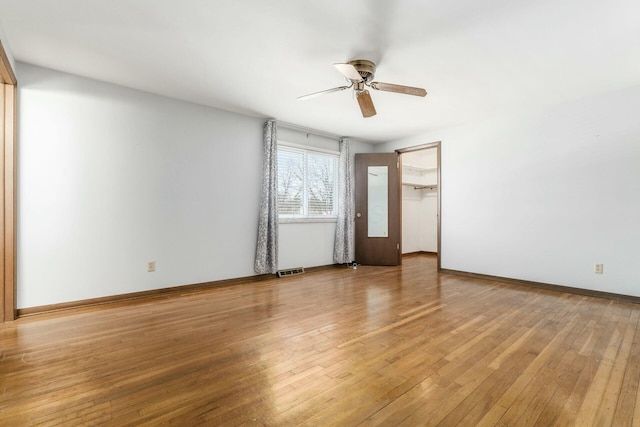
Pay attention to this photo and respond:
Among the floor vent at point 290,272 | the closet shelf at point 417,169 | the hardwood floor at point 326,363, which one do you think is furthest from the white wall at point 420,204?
the hardwood floor at point 326,363

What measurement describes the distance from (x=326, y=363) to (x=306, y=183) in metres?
3.65

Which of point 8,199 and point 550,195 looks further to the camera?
point 550,195

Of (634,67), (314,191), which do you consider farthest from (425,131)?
(634,67)

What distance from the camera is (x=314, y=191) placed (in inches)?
211

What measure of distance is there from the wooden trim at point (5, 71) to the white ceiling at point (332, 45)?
20 cm

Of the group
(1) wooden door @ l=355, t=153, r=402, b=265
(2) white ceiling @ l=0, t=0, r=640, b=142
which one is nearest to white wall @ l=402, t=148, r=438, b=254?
(1) wooden door @ l=355, t=153, r=402, b=265

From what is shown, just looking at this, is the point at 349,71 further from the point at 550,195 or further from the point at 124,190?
the point at 550,195

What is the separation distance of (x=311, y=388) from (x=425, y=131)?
4.89m

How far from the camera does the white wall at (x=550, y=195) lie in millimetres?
3477

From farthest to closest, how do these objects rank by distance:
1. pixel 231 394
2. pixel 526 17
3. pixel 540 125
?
pixel 540 125
pixel 526 17
pixel 231 394

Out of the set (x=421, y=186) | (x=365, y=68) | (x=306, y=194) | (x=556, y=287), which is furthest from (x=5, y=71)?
(x=421, y=186)

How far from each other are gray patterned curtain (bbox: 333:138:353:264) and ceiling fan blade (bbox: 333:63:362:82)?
284 cm

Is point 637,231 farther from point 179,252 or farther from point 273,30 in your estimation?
point 179,252

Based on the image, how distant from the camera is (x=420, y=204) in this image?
7.77 meters
